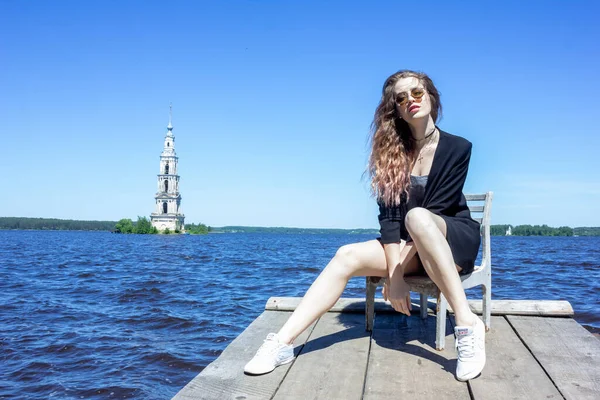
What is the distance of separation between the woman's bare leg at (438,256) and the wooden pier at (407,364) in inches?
11.8

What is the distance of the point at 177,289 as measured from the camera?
11094 millimetres

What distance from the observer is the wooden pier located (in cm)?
216

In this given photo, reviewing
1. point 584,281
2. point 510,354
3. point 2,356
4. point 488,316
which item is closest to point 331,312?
point 488,316

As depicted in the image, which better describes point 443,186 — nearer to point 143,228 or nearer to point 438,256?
point 438,256

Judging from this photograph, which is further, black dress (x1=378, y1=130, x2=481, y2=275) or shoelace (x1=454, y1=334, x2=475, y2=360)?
black dress (x1=378, y1=130, x2=481, y2=275)

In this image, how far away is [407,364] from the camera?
99.7 inches

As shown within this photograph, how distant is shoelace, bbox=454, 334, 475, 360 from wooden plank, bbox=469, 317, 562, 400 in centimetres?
11

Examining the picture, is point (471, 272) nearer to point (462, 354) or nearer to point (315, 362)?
point (462, 354)

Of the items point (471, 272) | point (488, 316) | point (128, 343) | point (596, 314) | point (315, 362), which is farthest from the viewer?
point (596, 314)

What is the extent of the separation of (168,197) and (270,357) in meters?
100

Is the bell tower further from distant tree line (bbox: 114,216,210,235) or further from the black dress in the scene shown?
the black dress

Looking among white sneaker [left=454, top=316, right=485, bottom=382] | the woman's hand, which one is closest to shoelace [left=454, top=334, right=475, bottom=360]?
white sneaker [left=454, top=316, right=485, bottom=382]

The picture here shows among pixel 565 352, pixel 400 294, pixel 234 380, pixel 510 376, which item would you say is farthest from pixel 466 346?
pixel 234 380

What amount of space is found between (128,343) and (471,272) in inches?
175
